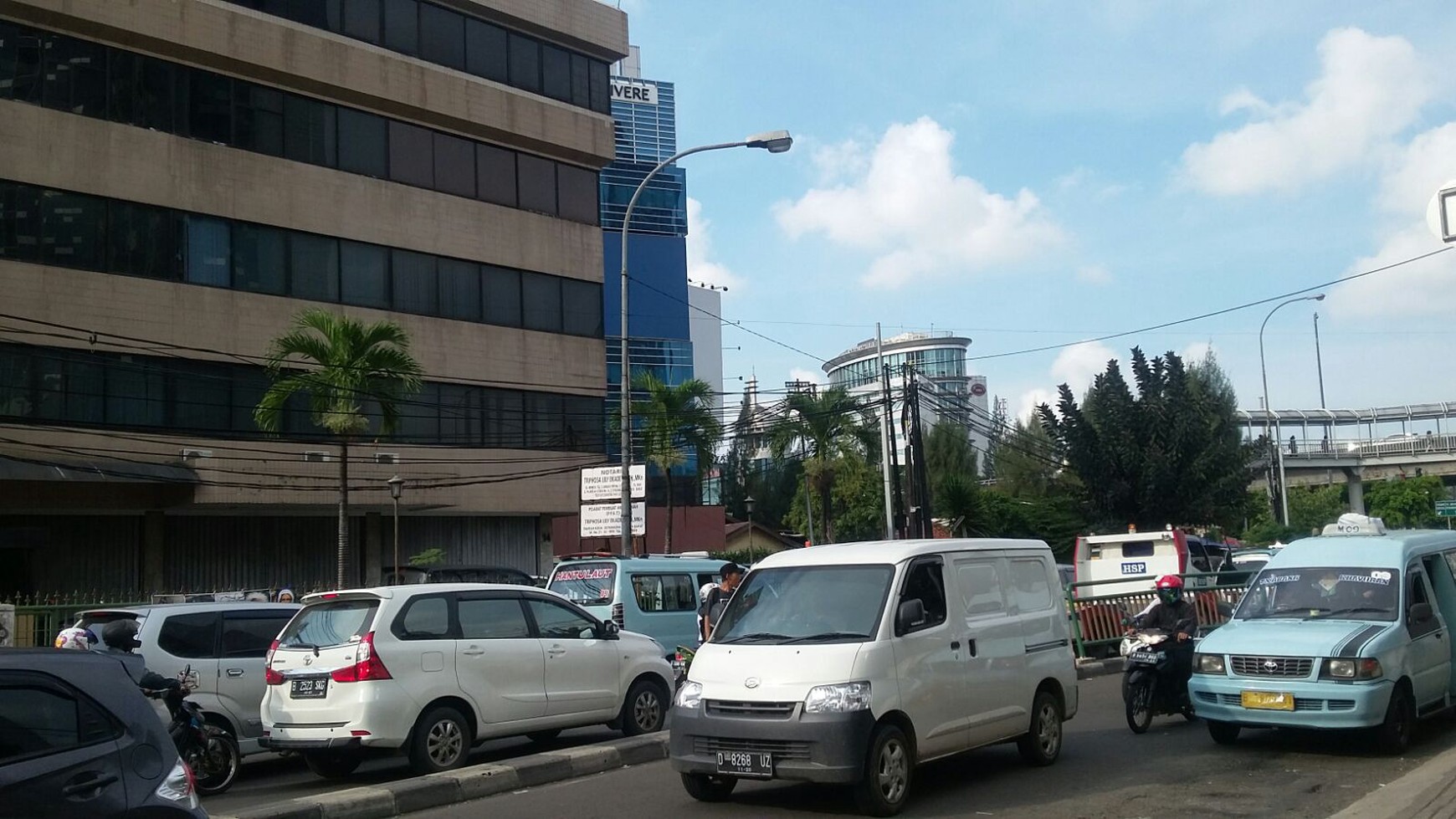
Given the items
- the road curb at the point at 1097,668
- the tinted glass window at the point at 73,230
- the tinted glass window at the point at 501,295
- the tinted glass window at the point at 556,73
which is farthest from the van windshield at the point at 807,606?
the tinted glass window at the point at 556,73

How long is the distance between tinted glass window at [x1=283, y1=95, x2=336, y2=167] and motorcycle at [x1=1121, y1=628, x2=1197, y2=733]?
81.2 ft

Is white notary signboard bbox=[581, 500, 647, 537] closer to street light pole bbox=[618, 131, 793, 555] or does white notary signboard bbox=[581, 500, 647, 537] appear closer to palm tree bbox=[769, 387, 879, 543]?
street light pole bbox=[618, 131, 793, 555]

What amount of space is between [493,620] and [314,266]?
70.7 ft

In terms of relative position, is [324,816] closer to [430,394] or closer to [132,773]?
[132,773]

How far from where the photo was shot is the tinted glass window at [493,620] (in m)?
11.8

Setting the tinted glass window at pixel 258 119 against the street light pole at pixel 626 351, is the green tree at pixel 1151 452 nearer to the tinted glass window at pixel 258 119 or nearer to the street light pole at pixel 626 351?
the street light pole at pixel 626 351

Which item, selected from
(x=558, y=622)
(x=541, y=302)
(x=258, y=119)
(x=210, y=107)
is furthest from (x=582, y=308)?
(x=558, y=622)

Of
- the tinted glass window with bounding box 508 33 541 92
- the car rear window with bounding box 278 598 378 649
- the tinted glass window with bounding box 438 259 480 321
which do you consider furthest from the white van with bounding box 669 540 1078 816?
the tinted glass window with bounding box 508 33 541 92

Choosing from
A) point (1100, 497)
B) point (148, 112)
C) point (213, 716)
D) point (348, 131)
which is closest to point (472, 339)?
point (348, 131)

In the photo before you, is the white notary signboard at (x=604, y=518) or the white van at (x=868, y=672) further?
the white notary signboard at (x=604, y=518)

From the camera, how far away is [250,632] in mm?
12906

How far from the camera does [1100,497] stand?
1574 inches

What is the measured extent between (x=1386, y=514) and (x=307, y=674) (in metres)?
71.3

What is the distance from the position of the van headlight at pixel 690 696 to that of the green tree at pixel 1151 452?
104 feet
